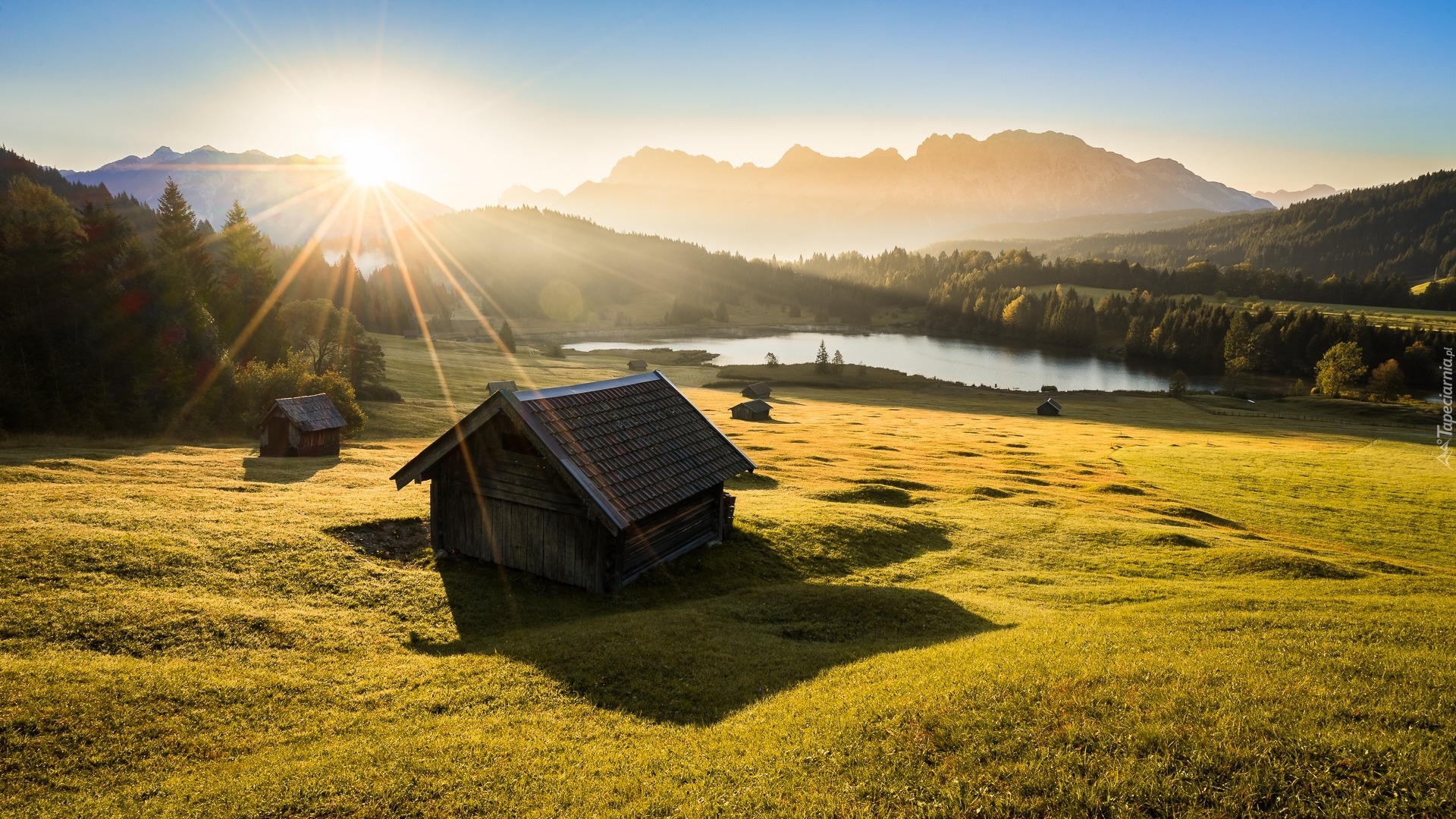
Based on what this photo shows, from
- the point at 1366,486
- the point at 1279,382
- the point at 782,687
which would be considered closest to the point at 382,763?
the point at 782,687

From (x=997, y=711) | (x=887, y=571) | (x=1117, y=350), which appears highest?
(x=1117, y=350)

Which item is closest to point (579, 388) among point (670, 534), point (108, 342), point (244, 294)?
point (670, 534)

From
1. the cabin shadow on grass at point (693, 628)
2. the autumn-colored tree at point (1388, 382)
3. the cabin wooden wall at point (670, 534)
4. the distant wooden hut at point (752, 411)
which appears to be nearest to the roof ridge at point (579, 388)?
the cabin wooden wall at point (670, 534)

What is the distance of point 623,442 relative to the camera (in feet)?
72.2

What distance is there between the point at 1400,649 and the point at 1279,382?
15878cm

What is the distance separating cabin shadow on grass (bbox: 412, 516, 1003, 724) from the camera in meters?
14.0

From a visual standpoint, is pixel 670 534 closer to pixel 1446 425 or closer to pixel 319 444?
pixel 319 444

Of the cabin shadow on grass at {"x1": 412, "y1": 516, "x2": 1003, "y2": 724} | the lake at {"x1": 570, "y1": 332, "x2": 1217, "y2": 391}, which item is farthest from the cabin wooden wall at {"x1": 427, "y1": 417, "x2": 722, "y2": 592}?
the lake at {"x1": 570, "y1": 332, "x2": 1217, "y2": 391}

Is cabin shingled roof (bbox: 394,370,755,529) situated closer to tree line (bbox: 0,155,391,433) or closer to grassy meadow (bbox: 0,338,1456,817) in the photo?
grassy meadow (bbox: 0,338,1456,817)

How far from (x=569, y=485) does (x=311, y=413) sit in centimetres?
3483

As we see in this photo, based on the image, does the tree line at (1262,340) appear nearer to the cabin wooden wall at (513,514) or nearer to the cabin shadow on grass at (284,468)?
the cabin wooden wall at (513,514)

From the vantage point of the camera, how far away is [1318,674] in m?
11.8

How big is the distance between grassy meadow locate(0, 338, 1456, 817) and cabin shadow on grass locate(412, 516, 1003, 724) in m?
0.10

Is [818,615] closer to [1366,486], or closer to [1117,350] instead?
[1366,486]
